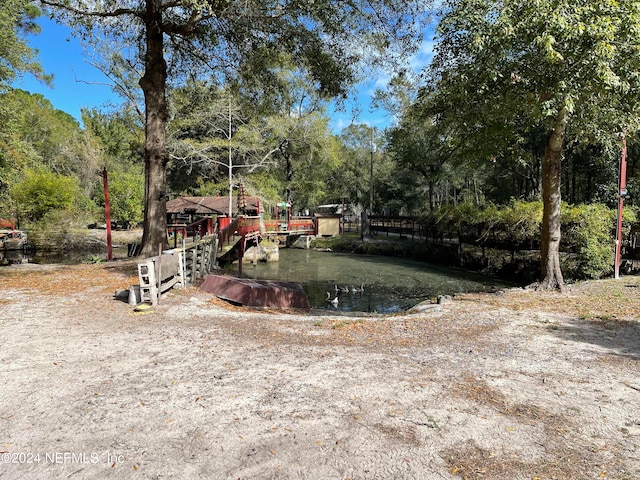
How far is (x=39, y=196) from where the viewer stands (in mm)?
28969

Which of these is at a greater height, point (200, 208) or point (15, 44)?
point (15, 44)

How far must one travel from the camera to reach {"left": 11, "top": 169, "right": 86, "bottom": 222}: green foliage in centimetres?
2839

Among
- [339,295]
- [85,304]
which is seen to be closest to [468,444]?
[85,304]

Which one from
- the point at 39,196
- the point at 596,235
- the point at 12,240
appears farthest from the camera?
the point at 39,196

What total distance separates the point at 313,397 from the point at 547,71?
24.5 ft

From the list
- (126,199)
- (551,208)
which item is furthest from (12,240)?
(551,208)

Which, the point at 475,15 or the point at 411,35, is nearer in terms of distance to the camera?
the point at 475,15

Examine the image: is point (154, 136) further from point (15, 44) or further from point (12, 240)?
point (12, 240)

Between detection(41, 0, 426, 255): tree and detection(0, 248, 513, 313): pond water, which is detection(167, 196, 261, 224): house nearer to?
detection(0, 248, 513, 313): pond water

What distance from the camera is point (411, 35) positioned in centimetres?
1145

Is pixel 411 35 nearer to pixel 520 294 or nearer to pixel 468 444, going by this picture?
pixel 520 294

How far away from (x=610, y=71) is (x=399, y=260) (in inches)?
793

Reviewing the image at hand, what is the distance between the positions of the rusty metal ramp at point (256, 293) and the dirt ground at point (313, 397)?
2.29 meters

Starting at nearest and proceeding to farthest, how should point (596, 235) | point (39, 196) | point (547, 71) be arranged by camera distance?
1. point (547, 71)
2. point (596, 235)
3. point (39, 196)
